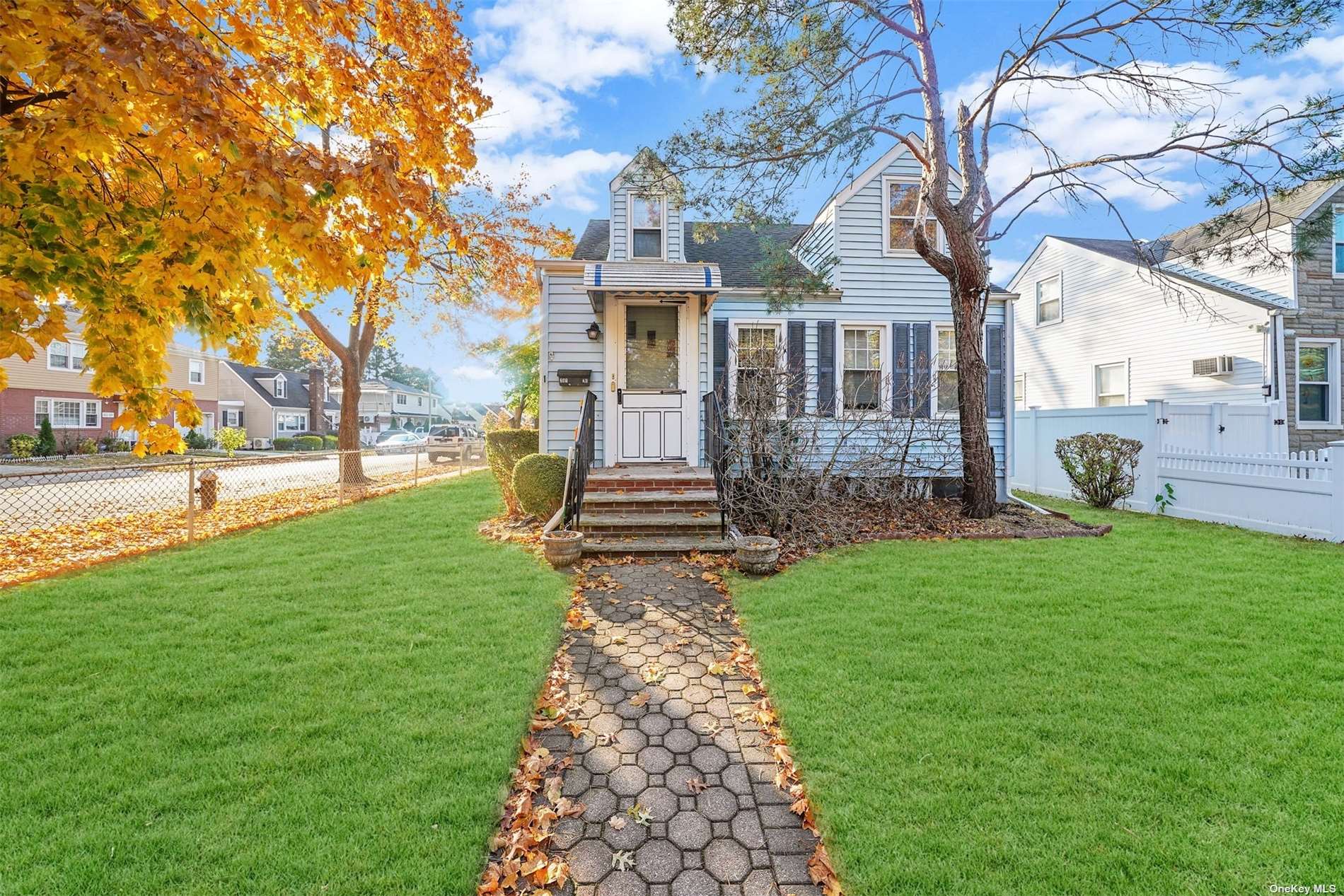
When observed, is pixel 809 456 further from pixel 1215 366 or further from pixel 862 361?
pixel 1215 366

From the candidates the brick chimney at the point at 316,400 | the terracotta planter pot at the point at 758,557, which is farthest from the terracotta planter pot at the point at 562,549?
the brick chimney at the point at 316,400

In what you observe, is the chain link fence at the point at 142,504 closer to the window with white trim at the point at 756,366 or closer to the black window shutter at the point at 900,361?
the window with white trim at the point at 756,366

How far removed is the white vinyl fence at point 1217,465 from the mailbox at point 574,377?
9361 mm

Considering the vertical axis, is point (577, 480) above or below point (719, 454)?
below

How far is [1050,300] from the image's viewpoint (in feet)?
51.6

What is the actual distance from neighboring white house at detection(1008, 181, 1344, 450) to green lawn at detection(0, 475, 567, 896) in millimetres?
10901

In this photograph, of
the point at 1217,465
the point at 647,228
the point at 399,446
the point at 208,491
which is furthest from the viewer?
the point at 399,446

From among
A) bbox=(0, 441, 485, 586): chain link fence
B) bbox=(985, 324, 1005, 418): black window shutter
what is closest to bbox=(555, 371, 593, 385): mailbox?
bbox=(0, 441, 485, 586): chain link fence

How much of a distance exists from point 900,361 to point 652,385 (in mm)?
4522

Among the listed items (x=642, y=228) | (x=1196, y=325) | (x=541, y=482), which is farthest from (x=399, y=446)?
(x=1196, y=325)

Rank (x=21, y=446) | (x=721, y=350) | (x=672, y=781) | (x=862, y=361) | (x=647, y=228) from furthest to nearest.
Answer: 1. (x=21, y=446)
2. (x=862, y=361)
3. (x=647, y=228)
4. (x=721, y=350)
5. (x=672, y=781)

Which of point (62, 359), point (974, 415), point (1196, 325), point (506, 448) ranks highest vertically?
point (62, 359)

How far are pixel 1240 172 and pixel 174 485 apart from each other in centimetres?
1950

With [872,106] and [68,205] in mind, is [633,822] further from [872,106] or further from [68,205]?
[872,106]
